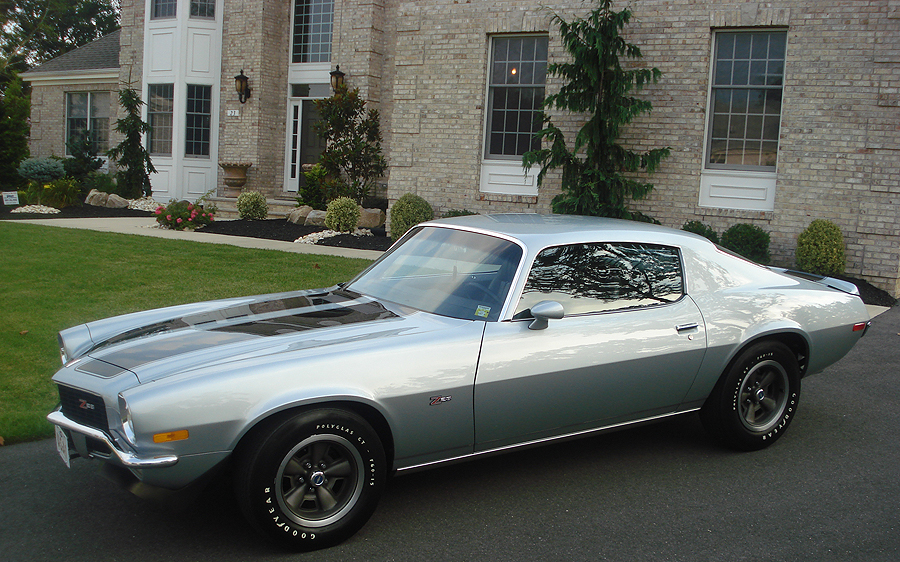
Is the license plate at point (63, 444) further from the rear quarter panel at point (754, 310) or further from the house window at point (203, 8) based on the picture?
the house window at point (203, 8)

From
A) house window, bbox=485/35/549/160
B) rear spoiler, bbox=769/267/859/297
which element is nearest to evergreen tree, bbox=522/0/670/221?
house window, bbox=485/35/549/160

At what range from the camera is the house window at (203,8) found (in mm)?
20719

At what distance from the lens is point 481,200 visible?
540 inches

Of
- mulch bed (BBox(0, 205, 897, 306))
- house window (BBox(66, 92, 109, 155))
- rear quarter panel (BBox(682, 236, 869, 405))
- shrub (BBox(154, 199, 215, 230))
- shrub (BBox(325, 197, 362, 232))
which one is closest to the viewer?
rear quarter panel (BBox(682, 236, 869, 405))

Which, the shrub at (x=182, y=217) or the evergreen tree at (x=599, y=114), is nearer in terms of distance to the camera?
the evergreen tree at (x=599, y=114)

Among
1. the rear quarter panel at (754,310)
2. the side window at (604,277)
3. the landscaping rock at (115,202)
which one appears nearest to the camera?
the side window at (604,277)

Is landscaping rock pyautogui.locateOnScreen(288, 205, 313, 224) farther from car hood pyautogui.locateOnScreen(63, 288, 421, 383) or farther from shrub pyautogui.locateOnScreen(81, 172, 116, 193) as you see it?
car hood pyautogui.locateOnScreen(63, 288, 421, 383)

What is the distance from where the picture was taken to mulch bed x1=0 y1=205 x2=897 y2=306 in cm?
1102

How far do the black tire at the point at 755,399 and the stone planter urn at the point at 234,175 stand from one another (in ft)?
57.0

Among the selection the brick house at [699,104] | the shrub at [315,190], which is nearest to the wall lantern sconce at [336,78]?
the brick house at [699,104]

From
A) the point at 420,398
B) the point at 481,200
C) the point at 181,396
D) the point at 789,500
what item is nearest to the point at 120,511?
the point at 181,396

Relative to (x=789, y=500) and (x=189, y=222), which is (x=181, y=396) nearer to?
(x=789, y=500)

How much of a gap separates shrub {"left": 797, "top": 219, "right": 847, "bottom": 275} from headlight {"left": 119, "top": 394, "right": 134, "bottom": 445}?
10372 millimetres

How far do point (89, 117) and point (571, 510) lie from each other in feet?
82.9
